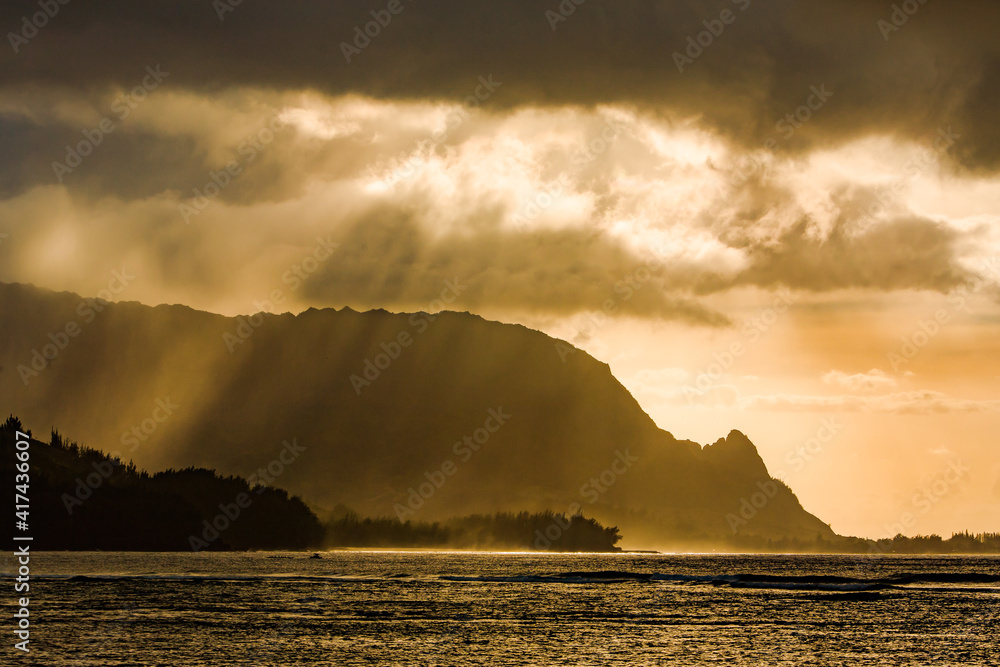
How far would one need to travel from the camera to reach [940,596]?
177 meters

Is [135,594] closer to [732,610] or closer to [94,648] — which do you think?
[94,648]

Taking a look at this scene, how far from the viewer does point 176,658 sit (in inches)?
3078

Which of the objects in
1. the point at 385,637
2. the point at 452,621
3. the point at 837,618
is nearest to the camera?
the point at 385,637

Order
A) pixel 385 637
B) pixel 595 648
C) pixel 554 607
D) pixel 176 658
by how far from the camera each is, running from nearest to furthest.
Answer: pixel 176 658 < pixel 595 648 < pixel 385 637 < pixel 554 607

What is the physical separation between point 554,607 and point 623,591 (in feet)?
148

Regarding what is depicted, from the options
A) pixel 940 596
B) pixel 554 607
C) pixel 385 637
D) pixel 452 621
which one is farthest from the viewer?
pixel 940 596

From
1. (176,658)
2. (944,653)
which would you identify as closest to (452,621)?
(176,658)

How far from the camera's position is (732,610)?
453ft

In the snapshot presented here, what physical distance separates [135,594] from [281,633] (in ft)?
175

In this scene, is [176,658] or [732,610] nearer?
[176,658]

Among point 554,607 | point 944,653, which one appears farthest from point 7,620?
point 944,653

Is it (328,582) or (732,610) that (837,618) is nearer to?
(732,610)

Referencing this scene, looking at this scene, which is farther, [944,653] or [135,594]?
[135,594]

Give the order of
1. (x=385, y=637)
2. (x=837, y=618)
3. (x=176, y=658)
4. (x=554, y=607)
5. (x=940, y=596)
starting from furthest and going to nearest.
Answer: (x=940, y=596) < (x=554, y=607) < (x=837, y=618) < (x=385, y=637) < (x=176, y=658)
